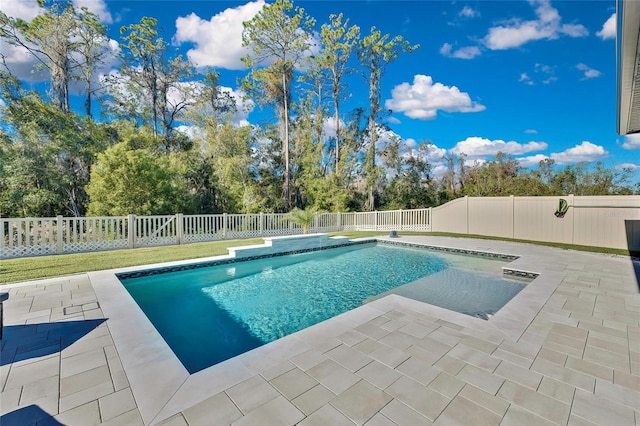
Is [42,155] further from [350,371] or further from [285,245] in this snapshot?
[350,371]

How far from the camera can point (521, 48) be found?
496 inches

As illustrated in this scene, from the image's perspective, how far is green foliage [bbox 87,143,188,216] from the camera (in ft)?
33.4

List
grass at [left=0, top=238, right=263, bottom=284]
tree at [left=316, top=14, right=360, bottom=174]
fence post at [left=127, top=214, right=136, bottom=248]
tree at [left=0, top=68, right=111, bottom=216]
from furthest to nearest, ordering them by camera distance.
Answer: tree at [left=316, top=14, right=360, bottom=174]
tree at [left=0, top=68, right=111, bottom=216]
fence post at [left=127, top=214, right=136, bottom=248]
grass at [left=0, top=238, right=263, bottom=284]

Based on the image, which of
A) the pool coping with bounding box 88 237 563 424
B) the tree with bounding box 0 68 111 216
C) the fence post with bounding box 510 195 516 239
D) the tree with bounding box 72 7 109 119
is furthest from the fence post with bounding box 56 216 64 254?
the fence post with bounding box 510 195 516 239

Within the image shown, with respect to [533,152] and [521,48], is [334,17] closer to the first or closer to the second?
[521,48]

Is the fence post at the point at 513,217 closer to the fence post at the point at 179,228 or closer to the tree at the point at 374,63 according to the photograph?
the tree at the point at 374,63

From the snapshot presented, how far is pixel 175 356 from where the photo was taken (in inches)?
98.5

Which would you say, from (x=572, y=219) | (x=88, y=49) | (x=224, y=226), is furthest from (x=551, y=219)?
(x=88, y=49)

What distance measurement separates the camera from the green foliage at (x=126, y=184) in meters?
10.2

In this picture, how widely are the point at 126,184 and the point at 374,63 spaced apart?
15109 mm

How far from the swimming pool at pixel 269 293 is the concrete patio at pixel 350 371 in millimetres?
624

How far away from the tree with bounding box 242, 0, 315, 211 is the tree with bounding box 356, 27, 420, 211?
3842 millimetres

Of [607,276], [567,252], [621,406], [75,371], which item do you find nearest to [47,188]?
[75,371]

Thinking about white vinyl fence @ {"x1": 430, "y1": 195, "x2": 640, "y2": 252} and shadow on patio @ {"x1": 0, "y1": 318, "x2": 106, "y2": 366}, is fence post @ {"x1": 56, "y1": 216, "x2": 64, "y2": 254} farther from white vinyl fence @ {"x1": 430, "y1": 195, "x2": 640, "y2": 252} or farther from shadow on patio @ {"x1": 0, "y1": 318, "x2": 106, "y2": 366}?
white vinyl fence @ {"x1": 430, "y1": 195, "x2": 640, "y2": 252}
